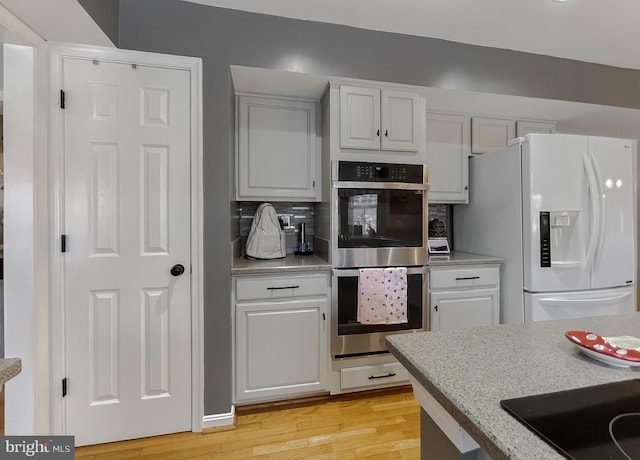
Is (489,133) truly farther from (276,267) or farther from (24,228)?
(24,228)

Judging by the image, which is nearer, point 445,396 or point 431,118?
point 445,396

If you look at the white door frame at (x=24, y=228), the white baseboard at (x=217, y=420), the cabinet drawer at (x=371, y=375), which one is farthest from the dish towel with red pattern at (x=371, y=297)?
the white door frame at (x=24, y=228)

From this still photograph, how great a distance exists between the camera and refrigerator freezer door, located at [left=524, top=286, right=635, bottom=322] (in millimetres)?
2033

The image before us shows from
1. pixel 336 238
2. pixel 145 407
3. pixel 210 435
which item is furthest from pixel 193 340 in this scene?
pixel 336 238

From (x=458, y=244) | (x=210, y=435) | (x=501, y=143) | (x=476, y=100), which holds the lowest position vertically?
(x=210, y=435)

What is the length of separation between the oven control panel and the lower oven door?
0.62m

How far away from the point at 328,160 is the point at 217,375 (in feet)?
4.94

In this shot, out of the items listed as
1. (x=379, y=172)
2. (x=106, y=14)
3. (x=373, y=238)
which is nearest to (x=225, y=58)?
(x=106, y=14)

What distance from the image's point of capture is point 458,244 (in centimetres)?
284

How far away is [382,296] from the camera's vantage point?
1979 millimetres

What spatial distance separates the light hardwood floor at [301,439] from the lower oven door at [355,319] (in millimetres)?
364

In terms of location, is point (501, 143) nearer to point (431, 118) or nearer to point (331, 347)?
point (431, 118)
